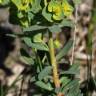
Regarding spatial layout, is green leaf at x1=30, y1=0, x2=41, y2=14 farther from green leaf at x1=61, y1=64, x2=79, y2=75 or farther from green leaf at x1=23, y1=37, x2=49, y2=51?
green leaf at x1=61, y1=64, x2=79, y2=75

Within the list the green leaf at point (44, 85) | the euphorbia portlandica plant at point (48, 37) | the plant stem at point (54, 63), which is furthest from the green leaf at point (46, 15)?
the green leaf at point (44, 85)

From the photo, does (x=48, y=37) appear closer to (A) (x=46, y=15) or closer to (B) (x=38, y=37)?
(B) (x=38, y=37)

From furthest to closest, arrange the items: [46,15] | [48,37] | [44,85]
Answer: [44,85], [48,37], [46,15]

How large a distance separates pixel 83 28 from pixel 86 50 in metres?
0.32

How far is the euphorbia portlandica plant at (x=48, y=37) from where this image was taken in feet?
5.16

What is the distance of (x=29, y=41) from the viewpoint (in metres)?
1.71

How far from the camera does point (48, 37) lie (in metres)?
1.70

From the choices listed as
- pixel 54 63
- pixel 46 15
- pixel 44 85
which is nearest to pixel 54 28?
pixel 46 15

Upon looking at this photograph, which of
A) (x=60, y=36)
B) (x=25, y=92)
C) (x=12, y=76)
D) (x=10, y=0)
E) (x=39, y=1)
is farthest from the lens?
(x=60, y=36)

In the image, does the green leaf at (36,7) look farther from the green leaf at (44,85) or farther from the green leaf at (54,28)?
the green leaf at (44,85)

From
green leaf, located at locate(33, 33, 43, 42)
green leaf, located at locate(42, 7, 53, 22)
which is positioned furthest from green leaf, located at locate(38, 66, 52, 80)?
green leaf, located at locate(42, 7, 53, 22)

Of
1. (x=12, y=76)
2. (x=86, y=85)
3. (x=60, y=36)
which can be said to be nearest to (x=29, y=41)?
(x=86, y=85)

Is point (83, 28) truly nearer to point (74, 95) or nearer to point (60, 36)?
point (60, 36)

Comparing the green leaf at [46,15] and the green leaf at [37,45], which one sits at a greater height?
the green leaf at [46,15]
